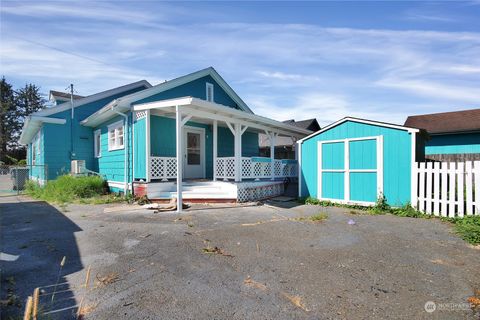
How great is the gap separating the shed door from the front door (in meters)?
5.30

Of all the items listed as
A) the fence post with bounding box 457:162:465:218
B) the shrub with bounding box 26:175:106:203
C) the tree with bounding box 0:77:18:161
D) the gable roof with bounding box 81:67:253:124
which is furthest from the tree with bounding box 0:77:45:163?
the fence post with bounding box 457:162:465:218

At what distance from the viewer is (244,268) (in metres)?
3.64

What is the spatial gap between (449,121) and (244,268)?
18670mm

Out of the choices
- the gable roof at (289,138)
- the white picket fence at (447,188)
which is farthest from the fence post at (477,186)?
the gable roof at (289,138)

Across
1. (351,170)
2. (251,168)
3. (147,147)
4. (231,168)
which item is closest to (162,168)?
(147,147)

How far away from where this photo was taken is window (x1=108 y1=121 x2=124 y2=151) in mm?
10968

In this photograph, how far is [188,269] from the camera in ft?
11.8

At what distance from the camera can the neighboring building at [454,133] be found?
14.6m

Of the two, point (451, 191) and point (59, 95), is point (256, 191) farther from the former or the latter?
point (59, 95)

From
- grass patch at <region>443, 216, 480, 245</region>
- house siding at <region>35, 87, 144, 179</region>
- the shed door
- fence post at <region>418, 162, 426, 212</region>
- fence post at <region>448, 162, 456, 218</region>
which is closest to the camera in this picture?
grass patch at <region>443, 216, 480, 245</region>

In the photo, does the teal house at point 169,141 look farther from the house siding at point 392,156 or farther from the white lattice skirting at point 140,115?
the house siding at point 392,156

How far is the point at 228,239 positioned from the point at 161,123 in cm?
662

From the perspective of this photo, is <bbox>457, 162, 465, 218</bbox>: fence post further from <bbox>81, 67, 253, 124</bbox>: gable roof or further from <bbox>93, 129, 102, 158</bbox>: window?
<bbox>93, 129, 102, 158</bbox>: window

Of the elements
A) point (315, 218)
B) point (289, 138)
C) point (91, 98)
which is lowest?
point (315, 218)
